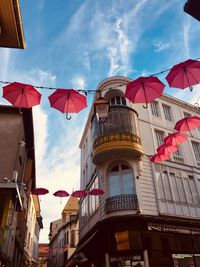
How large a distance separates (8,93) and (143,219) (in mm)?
9512

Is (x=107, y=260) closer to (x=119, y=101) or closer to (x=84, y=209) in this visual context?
(x=84, y=209)

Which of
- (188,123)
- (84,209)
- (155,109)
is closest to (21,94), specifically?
(188,123)

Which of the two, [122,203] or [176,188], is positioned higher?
[176,188]

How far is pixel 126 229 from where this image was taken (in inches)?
500

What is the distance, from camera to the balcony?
44.4ft

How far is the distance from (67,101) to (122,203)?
26.7 ft

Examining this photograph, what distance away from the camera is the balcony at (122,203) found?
1353cm

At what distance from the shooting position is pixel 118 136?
1516cm

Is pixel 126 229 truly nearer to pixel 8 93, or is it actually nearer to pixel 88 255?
pixel 88 255

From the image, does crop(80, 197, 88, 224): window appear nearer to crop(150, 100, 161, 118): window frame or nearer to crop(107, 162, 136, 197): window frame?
crop(107, 162, 136, 197): window frame

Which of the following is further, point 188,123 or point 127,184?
point 127,184

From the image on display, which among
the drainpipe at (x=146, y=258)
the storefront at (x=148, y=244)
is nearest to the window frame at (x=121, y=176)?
the storefront at (x=148, y=244)

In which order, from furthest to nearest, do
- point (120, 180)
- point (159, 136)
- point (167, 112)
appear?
point (167, 112) → point (159, 136) → point (120, 180)

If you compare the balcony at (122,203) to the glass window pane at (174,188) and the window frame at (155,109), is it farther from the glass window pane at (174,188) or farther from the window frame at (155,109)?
the window frame at (155,109)
